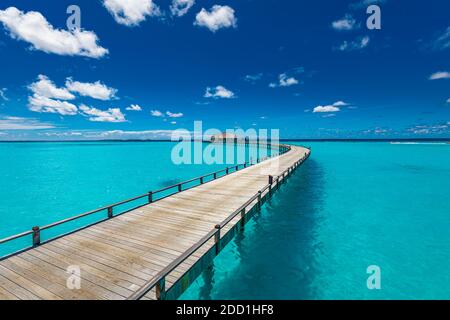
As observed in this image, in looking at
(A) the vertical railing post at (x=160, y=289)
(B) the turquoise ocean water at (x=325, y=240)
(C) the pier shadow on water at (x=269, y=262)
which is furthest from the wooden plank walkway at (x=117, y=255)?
(B) the turquoise ocean water at (x=325, y=240)

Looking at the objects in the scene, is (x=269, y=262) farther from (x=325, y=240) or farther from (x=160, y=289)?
(x=160, y=289)

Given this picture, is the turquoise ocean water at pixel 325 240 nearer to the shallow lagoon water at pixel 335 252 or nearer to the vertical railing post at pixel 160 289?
the shallow lagoon water at pixel 335 252

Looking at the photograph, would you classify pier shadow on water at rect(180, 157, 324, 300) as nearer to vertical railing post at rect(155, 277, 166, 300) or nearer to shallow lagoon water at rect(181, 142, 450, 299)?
shallow lagoon water at rect(181, 142, 450, 299)

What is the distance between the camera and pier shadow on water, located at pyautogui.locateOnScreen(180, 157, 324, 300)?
8445 millimetres

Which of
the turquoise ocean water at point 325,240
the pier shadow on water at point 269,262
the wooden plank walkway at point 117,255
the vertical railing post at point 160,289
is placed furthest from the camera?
the turquoise ocean water at point 325,240

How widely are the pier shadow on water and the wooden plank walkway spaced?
1.90 metres

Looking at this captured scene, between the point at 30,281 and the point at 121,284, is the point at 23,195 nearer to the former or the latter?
the point at 30,281

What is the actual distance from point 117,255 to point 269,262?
6.66 m

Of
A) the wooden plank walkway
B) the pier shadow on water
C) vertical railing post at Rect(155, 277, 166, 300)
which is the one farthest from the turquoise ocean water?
vertical railing post at Rect(155, 277, 166, 300)

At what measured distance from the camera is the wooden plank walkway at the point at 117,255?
5.89 meters

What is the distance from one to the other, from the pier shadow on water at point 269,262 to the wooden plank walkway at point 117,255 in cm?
190
